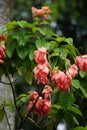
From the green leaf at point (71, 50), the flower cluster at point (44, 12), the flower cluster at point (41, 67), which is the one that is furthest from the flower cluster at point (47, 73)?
the flower cluster at point (44, 12)

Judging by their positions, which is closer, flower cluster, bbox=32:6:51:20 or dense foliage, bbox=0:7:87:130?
dense foliage, bbox=0:7:87:130

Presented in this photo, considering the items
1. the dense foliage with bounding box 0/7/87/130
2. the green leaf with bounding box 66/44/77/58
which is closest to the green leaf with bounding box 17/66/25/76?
the dense foliage with bounding box 0/7/87/130

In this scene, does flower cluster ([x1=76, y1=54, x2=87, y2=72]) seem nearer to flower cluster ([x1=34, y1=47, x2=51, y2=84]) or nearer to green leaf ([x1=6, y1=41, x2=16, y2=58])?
flower cluster ([x1=34, y1=47, x2=51, y2=84])

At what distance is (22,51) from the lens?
8.50ft

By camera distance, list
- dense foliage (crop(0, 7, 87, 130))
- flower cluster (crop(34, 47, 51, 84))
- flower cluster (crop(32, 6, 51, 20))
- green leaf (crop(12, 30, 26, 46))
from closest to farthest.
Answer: flower cluster (crop(34, 47, 51, 84))
dense foliage (crop(0, 7, 87, 130))
green leaf (crop(12, 30, 26, 46))
flower cluster (crop(32, 6, 51, 20))

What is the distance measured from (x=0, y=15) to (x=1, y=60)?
0.97 m

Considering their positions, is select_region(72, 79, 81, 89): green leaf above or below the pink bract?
below

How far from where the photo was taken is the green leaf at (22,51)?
8.47 feet

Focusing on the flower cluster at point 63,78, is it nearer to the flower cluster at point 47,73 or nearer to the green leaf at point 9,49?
the flower cluster at point 47,73

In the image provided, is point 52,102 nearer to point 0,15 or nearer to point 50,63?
point 50,63

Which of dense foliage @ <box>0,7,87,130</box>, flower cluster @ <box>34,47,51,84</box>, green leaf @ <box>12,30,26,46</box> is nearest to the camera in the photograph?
flower cluster @ <box>34,47,51,84</box>

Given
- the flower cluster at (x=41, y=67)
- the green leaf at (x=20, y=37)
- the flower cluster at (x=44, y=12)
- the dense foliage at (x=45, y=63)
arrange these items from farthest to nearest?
1. the flower cluster at (x=44, y=12)
2. the green leaf at (x=20, y=37)
3. the dense foliage at (x=45, y=63)
4. the flower cluster at (x=41, y=67)

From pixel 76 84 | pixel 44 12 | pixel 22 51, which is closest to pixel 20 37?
pixel 22 51

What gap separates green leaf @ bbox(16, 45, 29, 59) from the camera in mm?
2582
